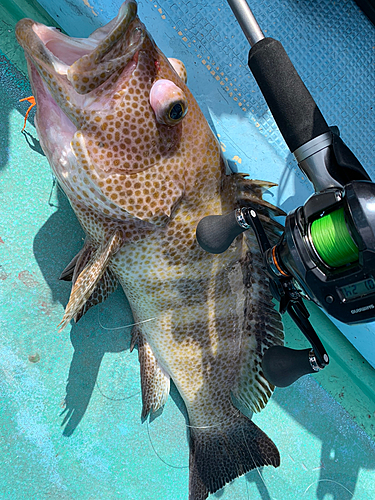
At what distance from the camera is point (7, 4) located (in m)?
2.43

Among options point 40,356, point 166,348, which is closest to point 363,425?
point 166,348

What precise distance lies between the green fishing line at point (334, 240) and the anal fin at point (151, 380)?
142cm

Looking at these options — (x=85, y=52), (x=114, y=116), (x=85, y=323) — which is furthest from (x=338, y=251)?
(x=85, y=323)

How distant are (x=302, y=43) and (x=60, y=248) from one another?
203cm

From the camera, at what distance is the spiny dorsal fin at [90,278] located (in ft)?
6.02

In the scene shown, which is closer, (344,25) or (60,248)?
(60,248)

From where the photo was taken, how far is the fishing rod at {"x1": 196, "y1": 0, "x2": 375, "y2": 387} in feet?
4.18

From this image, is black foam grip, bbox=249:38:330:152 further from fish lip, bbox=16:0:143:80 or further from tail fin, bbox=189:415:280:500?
tail fin, bbox=189:415:280:500

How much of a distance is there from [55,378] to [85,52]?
182cm

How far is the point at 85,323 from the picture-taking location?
2.48 m

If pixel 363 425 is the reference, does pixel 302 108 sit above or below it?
above

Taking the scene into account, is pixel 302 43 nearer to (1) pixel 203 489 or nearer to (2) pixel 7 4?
(2) pixel 7 4

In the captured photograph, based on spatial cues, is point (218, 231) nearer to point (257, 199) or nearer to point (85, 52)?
point (257, 199)

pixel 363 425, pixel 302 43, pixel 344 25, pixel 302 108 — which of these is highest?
pixel 302 108
